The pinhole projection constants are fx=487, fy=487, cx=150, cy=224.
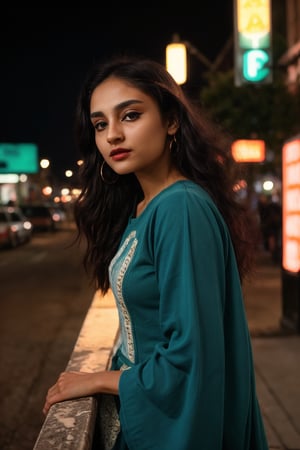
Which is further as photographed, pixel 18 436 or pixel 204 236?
pixel 18 436

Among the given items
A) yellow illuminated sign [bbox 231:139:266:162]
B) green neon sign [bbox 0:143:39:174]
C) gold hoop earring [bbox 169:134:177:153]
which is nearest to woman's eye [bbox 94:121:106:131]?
gold hoop earring [bbox 169:134:177:153]

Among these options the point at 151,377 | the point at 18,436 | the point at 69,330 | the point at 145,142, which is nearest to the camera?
the point at 151,377

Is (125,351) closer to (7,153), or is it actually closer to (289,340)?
(289,340)

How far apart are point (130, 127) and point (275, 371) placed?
391 cm

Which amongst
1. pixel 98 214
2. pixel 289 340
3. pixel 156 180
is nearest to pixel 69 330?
pixel 289 340

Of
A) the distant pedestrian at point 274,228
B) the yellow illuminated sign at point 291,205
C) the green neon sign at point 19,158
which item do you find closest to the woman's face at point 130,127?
the yellow illuminated sign at point 291,205

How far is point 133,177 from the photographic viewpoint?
1979 millimetres

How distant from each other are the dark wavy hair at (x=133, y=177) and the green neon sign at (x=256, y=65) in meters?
8.32

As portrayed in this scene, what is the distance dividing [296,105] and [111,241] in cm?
1383

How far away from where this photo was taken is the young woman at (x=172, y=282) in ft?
3.73

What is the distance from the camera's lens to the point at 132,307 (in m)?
1.35

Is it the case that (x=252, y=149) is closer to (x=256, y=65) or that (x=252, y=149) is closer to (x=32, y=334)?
(x=256, y=65)

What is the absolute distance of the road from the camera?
402 cm

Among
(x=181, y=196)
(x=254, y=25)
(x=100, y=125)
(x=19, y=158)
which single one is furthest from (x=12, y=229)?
(x=19, y=158)
